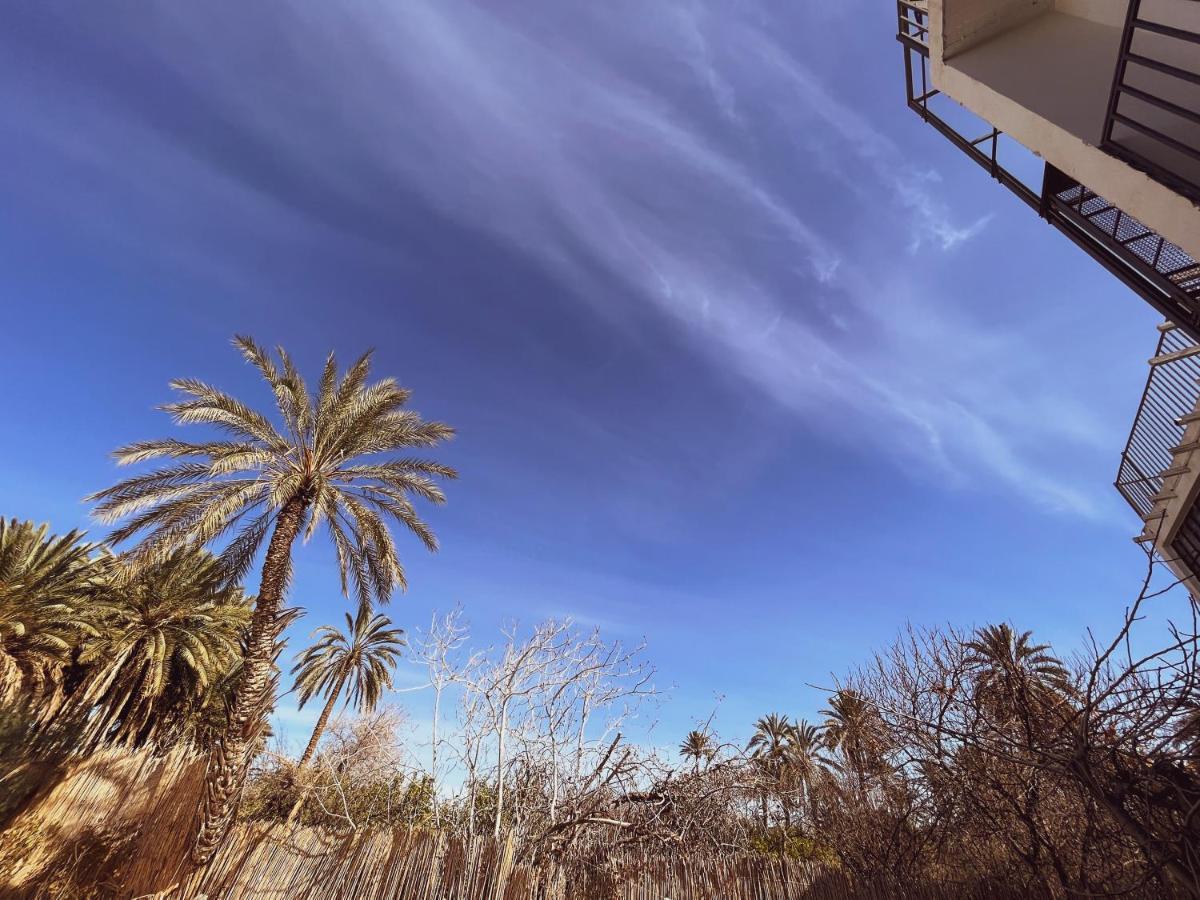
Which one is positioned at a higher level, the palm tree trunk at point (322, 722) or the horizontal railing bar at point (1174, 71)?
the palm tree trunk at point (322, 722)

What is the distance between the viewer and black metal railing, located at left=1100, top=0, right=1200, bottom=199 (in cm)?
331

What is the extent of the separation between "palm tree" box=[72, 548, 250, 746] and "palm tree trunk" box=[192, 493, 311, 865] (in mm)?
6346

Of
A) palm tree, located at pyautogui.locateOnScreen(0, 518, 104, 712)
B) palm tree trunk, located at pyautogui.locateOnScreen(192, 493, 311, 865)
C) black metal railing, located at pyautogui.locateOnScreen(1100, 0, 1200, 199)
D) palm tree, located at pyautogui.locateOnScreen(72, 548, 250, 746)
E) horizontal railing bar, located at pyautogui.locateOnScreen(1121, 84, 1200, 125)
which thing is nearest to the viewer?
horizontal railing bar, located at pyautogui.locateOnScreen(1121, 84, 1200, 125)

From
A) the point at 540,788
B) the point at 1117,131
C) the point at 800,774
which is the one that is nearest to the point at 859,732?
the point at 800,774

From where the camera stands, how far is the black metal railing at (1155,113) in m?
3.31

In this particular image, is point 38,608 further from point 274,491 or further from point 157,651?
point 274,491

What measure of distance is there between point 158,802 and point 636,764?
25.3 feet

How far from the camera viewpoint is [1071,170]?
15.2 feet

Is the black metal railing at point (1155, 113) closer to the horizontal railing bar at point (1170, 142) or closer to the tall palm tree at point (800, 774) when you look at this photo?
the horizontal railing bar at point (1170, 142)

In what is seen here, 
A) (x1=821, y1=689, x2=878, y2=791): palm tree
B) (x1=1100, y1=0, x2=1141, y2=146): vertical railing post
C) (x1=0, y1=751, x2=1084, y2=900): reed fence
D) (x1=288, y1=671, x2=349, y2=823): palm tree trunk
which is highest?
(x1=288, y1=671, x2=349, y2=823): palm tree trunk

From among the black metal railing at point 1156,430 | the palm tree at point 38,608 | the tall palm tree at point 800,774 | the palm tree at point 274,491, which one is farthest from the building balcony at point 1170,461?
the palm tree at point 38,608


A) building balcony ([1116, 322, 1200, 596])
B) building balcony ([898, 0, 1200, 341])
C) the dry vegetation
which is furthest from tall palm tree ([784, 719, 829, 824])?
building balcony ([898, 0, 1200, 341])

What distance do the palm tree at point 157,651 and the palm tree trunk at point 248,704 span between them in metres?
6.35

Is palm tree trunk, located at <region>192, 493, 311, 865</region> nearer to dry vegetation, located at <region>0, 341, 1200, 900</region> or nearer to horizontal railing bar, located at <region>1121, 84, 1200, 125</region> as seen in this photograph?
dry vegetation, located at <region>0, 341, 1200, 900</region>
